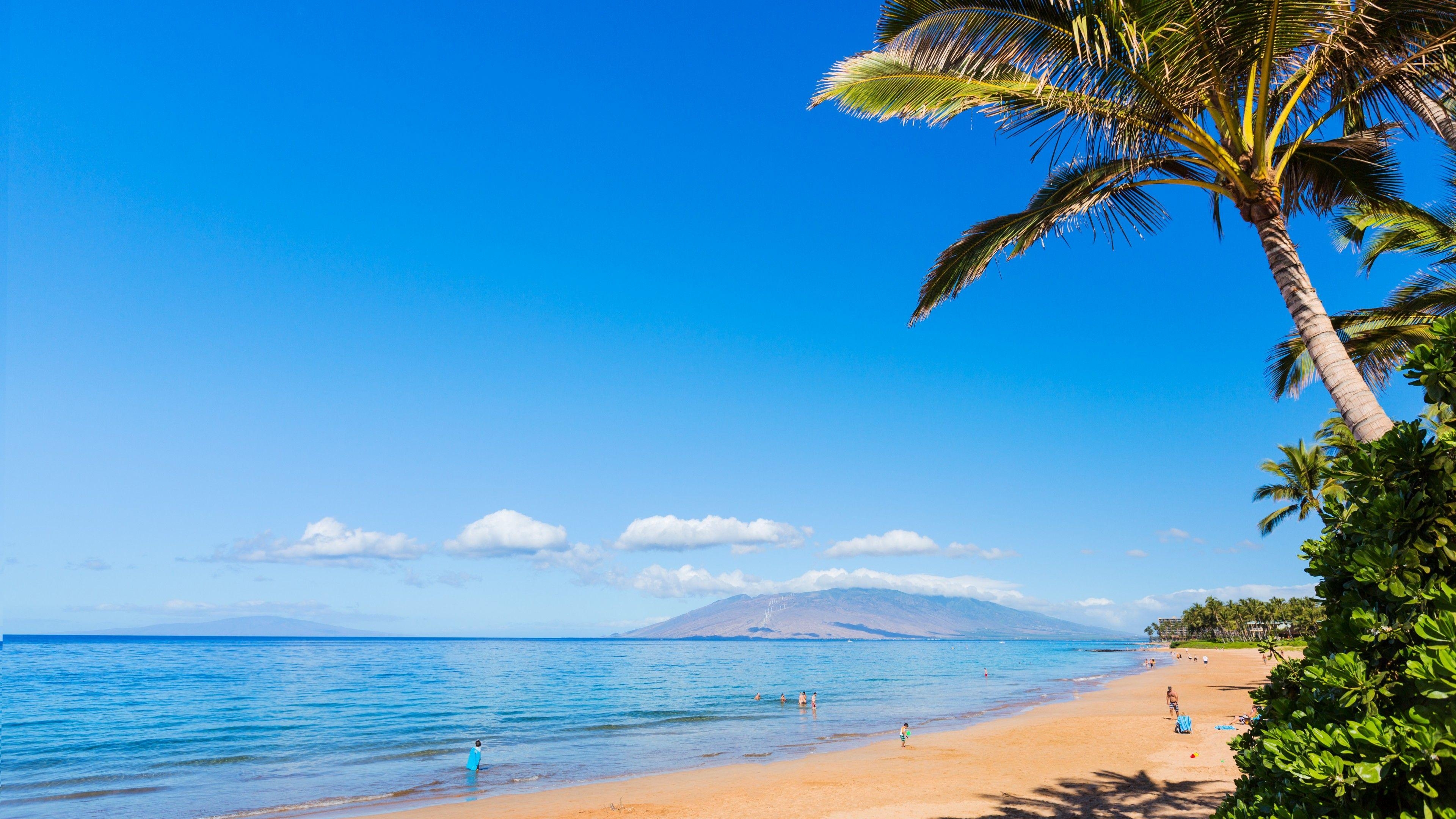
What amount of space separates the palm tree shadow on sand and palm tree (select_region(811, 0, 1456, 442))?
9574mm

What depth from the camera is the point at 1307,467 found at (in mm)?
34594

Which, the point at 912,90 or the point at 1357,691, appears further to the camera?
the point at 912,90

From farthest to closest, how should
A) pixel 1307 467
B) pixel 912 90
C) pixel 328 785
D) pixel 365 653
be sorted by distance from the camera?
pixel 365 653
pixel 1307 467
pixel 328 785
pixel 912 90

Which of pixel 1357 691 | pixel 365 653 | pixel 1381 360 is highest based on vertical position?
pixel 1381 360

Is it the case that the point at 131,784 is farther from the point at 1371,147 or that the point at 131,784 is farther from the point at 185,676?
the point at 185,676

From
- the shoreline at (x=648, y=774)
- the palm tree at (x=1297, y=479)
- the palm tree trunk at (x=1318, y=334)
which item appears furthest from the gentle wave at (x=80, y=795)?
the palm tree at (x=1297, y=479)

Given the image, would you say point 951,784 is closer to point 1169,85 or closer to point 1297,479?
point 1169,85

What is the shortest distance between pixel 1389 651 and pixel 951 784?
15.6 meters

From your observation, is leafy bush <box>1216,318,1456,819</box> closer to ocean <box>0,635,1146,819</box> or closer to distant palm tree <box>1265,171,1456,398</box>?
distant palm tree <box>1265,171,1456,398</box>

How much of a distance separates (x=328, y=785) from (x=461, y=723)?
1334 centimetres

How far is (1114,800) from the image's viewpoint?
42.5 ft

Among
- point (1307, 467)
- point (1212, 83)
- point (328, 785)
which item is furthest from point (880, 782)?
point (1307, 467)

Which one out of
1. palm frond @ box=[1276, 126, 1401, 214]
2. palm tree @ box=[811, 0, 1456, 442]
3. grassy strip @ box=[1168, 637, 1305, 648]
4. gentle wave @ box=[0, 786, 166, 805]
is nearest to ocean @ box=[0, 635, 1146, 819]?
gentle wave @ box=[0, 786, 166, 805]

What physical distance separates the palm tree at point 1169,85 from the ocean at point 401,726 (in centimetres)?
1774
